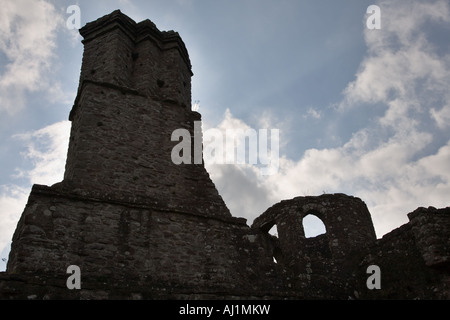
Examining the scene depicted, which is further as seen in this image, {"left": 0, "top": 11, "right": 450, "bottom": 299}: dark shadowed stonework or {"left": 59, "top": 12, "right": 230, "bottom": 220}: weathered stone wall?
{"left": 59, "top": 12, "right": 230, "bottom": 220}: weathered stone wall

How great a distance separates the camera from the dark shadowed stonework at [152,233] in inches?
263

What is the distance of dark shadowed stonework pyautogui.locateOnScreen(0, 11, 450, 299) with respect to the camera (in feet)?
21.9

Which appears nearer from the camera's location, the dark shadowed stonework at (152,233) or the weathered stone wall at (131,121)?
the dark shadowed stonework at (152,233)

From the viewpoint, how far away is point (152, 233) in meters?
7.64

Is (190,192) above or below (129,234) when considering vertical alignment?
above

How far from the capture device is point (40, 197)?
708 centimetres

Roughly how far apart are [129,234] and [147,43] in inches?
260

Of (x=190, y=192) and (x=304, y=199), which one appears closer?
(x=190, y=192)

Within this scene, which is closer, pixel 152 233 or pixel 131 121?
pixel 152 233

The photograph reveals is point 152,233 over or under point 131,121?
under

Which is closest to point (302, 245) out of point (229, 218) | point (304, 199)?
point (304, 199)
